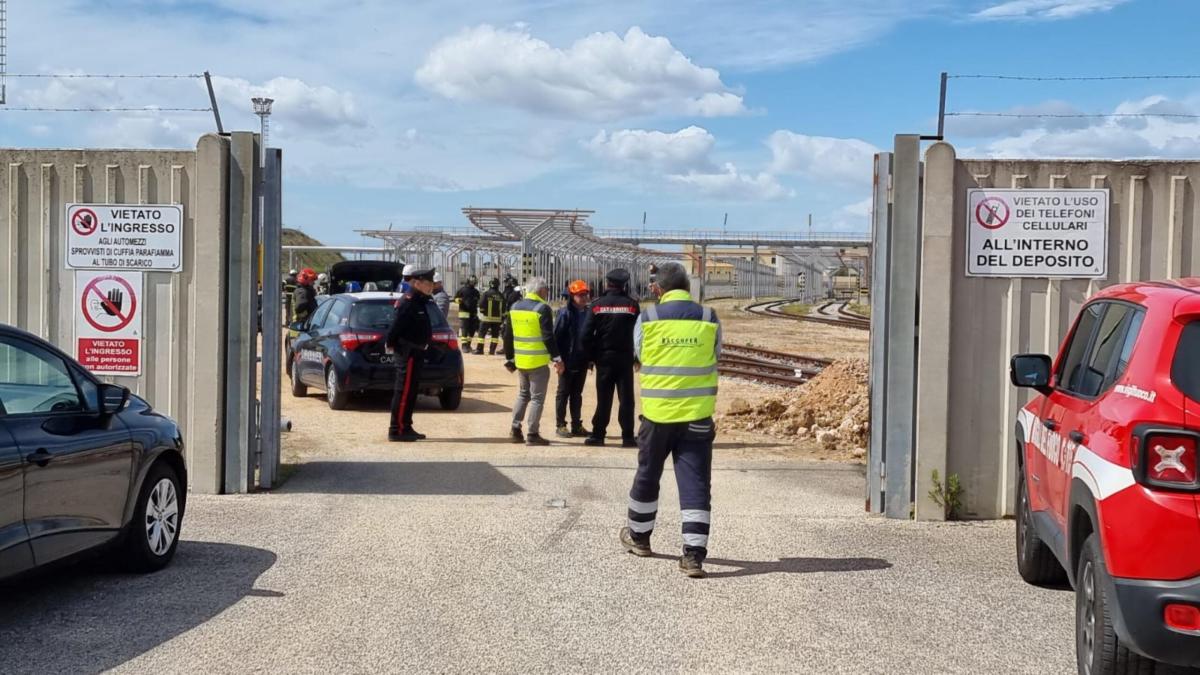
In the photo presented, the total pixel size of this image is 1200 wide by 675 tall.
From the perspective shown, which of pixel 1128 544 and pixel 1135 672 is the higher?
pixel 1128 544

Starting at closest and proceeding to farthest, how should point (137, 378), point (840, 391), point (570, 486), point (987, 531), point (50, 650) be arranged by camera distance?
point (50, 650) → point (987, 531) → point (137, 378) → point (570, 486) → point (840, 391)

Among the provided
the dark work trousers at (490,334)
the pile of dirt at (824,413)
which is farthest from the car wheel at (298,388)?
the dark work trousers at (490,334)

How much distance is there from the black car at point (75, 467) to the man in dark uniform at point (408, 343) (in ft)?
18.2

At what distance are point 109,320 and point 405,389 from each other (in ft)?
12.9

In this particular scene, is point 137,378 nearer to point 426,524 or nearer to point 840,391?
point 426,524

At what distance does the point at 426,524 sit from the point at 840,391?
26.6 ft

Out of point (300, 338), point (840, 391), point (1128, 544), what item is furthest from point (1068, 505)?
point (300, 338)

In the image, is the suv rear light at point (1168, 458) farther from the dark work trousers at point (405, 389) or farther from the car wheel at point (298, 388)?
the car wheel at point (298, 388)

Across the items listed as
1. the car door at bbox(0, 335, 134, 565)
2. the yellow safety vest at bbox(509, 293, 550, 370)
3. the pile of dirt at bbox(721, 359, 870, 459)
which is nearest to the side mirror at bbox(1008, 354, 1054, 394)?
the car door at bbox(0, 335, 134, 565)

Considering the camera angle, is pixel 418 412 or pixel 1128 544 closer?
pixel 1128 544

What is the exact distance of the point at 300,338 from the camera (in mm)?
18031

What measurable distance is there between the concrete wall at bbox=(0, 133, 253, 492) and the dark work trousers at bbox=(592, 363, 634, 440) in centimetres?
451

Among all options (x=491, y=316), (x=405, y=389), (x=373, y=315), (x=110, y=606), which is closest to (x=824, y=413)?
(x=405, y=389)

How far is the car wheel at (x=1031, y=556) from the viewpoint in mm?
7246
